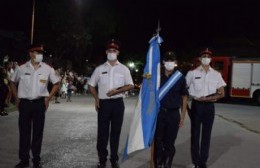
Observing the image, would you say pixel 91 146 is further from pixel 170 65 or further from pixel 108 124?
pixel 170 65

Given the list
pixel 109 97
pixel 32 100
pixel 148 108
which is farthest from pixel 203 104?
pixel 32 100

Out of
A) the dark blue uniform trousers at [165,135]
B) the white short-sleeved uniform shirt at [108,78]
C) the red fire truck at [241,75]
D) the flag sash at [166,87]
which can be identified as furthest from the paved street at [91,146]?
the red fire truck at [241,75]

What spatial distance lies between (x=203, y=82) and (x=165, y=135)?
1.43 metres

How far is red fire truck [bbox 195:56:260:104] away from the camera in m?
30.1

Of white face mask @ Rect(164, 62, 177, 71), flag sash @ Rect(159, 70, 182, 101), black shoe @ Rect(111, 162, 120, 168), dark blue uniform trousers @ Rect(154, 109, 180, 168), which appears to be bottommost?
black shoe @ Rect(111, 162, 120, 168)

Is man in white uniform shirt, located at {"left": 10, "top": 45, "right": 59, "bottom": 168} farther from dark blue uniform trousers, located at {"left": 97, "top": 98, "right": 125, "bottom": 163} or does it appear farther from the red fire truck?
the red fire truck

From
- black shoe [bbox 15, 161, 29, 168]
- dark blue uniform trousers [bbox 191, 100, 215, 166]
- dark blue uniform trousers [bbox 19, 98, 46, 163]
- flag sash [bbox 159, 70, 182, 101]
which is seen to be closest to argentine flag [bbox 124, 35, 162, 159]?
flag sash [bbox 159, 70, 182, 101]

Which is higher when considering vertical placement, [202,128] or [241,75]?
[241,75]

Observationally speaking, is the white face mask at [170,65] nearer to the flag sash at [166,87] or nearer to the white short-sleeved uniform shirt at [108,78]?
the flag sash at [166,87]

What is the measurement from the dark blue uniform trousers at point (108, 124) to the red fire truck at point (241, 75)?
75.1 feet

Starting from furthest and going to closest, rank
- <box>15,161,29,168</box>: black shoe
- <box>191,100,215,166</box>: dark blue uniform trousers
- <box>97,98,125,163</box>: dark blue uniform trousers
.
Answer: <box>191,100,215,166</box>: dark blue uniform trousers
<box>97,98,125,163</box>: dark blue uniform trousers
<box>15,161,29,168</box>: black shoe

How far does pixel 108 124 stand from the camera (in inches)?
313

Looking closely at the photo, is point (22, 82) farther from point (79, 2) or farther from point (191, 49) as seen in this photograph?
point (191, 49)

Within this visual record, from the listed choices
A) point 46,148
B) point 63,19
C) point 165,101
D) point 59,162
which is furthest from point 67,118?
point 63,19
